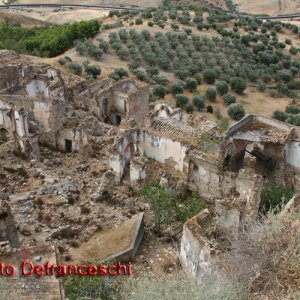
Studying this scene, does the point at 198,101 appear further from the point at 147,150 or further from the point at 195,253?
the point at 195,253

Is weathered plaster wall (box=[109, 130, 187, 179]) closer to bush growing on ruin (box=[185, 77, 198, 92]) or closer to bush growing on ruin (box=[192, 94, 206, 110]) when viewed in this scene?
bush growing on ruin (box=[192, 94, 206, 110])

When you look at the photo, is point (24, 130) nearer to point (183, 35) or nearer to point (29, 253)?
point (29, 253)

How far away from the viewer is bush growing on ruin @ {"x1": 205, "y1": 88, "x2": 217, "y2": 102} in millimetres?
42500

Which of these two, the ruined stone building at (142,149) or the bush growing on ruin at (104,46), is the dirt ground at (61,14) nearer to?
the bush growing on ruin at (104,46)

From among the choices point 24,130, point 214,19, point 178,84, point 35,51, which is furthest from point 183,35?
point 24,130

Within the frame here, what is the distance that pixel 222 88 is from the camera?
44.2 meters

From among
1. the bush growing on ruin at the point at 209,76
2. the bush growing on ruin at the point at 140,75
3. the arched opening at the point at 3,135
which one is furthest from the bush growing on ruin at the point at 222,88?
the arched opening at the point at 3,135

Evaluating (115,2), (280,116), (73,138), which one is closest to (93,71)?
(280,116)

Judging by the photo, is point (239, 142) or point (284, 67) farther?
point (284, 67)

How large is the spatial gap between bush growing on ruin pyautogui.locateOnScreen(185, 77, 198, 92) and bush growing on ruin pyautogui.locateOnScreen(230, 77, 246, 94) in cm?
399

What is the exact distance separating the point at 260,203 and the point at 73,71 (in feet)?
83.8

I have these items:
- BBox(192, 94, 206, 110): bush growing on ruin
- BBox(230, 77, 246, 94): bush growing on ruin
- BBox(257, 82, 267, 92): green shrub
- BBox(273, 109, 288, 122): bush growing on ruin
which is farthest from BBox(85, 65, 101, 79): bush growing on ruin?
BBox(257, 82, 267, 92): green shrub

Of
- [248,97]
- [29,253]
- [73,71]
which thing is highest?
[29,253]

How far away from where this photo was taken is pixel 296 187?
23.2m
